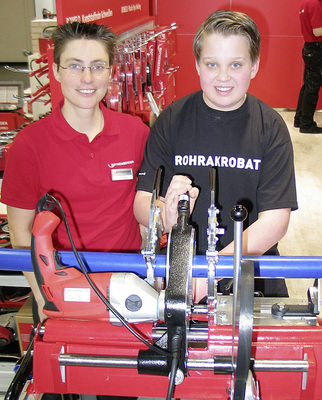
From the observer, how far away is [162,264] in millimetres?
1300

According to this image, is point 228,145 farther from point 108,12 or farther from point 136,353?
point 108,12

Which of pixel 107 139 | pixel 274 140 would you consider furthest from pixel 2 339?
pixel 274 140

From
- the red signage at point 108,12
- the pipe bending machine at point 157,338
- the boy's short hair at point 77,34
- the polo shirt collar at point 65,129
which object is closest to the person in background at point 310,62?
the red signage at point 108,12

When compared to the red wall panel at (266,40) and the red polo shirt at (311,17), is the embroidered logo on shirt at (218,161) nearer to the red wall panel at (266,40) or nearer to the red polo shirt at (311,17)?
the red polo shirt at (311,17)

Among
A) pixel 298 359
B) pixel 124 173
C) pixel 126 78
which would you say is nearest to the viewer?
pixel 298 359

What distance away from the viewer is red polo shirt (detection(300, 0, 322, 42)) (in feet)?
20.2

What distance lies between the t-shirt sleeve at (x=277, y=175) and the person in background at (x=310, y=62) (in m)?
5.29

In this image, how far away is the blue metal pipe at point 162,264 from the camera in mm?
1311

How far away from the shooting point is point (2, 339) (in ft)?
8.24

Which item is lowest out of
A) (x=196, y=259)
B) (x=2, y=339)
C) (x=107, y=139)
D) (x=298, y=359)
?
(x=2, y=339)

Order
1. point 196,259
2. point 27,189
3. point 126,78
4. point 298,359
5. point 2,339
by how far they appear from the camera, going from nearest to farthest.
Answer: point 298,359
point 196,259
point 27,189
point 2,339
point 126,78

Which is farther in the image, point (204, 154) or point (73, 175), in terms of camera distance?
point (73, 175)

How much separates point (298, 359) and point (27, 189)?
3.51ft

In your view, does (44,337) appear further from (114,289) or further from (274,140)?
(274,140)
